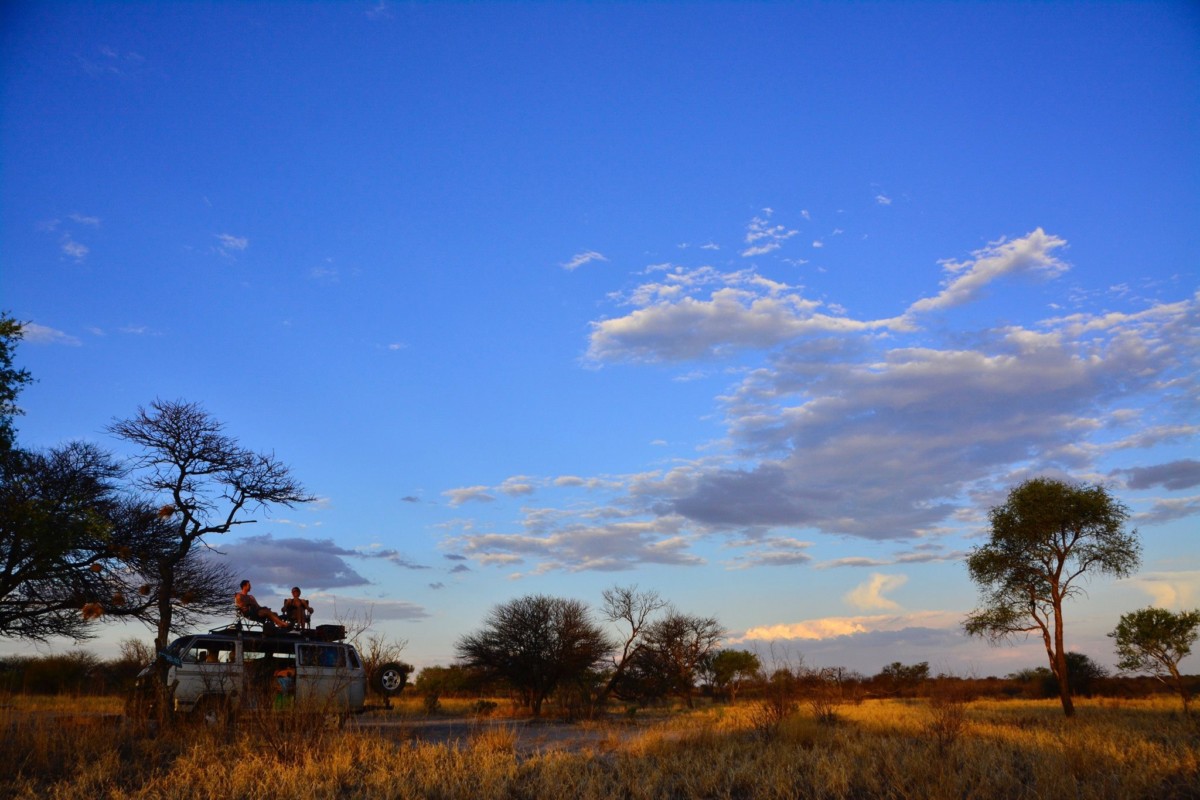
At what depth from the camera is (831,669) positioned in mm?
22375

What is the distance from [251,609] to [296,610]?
1009 millimetres

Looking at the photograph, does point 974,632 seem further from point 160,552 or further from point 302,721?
point 160,552

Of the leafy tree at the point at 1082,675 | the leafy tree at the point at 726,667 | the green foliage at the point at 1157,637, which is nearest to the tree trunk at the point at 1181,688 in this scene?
the green foliage at the point at 1157,637

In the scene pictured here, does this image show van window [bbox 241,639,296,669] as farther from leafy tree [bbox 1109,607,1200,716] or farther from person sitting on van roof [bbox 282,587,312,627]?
leafy tree [bbox 1109,607,1200,716]

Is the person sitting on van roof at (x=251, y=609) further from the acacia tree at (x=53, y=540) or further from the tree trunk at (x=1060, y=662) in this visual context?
the tree trunk at (x=1060, y=662)

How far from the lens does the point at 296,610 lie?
1714 cm

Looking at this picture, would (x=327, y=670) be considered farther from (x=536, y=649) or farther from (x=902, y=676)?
(x=902, y=676)

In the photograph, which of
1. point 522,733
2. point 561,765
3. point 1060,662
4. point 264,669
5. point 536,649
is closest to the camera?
point 561,765

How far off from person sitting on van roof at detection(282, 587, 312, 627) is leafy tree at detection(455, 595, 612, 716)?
1599cm

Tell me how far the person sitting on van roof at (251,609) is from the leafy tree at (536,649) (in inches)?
653

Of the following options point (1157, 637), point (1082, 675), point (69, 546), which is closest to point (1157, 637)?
point (1157, 637)

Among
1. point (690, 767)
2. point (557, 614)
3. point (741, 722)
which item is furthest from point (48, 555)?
point (557, 614)

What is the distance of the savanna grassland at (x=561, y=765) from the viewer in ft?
33.3

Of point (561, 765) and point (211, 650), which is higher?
point (211, 650)
